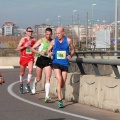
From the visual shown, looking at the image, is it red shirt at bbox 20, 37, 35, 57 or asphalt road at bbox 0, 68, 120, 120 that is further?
red shirt at bbox 20, 37, 35, 57

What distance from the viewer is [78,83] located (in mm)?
11195

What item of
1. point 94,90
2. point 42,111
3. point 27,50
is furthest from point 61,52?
point 27,50

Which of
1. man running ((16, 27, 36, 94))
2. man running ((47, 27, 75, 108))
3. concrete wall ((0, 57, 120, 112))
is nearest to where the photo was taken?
concrete wall ((0, 57, 120, 112))

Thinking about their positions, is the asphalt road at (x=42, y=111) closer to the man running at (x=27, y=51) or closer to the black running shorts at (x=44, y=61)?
the black running shorts at (x=44, y=61)

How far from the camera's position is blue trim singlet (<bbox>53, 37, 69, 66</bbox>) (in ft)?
34.7

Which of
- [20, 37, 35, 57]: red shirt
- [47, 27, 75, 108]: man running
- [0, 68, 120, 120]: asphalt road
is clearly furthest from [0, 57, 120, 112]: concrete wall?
[20, 37, 35, 57]: red shirt

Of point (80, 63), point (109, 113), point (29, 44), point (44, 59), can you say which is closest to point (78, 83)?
point (80, 63)

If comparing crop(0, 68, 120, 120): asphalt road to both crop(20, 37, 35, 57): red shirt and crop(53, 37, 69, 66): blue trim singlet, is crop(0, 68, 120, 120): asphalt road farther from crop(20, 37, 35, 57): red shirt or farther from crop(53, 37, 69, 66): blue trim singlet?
crop(20, 37, 35, 57): red shirt

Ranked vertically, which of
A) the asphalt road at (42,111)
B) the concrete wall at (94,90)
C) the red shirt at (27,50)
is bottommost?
the asphalt road at (42,111)

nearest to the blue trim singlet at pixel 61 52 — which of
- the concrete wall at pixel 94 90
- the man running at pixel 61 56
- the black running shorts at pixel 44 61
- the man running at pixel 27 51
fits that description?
the man running at pixel 61 56

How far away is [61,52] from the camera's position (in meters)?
10.6

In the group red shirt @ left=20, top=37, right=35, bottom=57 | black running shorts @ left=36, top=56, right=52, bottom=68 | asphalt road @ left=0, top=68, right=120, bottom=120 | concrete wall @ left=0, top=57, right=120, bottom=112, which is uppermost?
red shirt @ left=20, top=37, right=35, bottom=57

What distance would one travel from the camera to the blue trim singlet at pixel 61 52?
10.6 m

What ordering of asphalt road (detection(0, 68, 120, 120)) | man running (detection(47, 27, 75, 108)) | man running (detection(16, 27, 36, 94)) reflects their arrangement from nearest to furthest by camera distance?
asphalt road (detection(0, 68, 120, 120))
man running (detection(47, 27, 75, 108))
man running (detection(16, 27, 36, 94))
